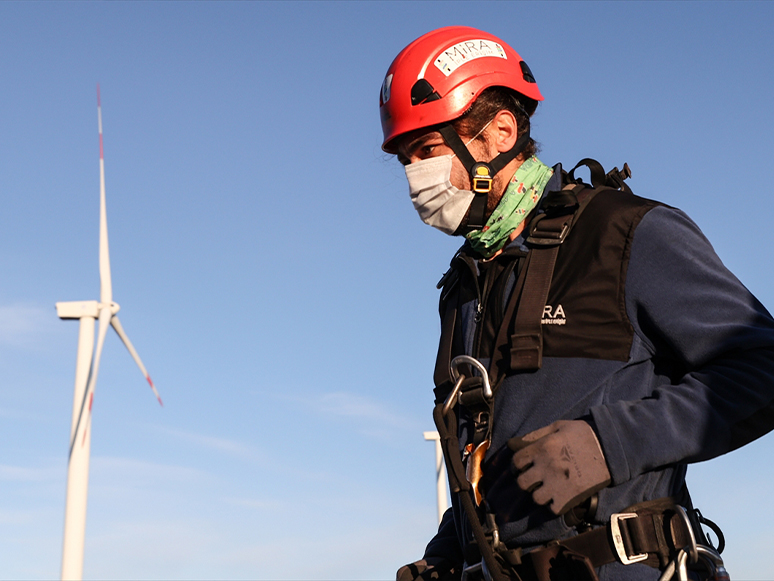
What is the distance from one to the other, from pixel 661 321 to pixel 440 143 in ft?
6.39

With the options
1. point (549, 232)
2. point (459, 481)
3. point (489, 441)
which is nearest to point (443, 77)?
point (549, 232)

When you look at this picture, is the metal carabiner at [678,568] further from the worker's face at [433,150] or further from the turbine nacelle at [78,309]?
the turbine nacelle at [78,309]

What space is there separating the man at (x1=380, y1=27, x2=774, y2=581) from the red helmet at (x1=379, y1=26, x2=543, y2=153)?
0.46 metres

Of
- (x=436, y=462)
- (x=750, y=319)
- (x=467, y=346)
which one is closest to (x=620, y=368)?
(x=750, y=319)

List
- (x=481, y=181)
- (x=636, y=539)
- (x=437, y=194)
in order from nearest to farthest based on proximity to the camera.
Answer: (x=636, y=539) < (x=481, y=181) < (x=437, y=194)

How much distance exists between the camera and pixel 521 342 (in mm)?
4391

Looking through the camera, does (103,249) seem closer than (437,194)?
No

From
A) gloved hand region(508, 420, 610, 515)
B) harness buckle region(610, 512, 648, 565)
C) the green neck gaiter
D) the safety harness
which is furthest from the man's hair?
harness buckle region(610, 512, 648, 565)

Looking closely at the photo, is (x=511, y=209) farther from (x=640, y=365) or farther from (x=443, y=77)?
(x=640, y=365)

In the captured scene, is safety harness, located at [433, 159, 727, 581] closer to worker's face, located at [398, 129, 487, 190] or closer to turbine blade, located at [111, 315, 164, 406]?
worker's face, located at [398, 129, 487, 190]

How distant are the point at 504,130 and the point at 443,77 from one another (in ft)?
1.66

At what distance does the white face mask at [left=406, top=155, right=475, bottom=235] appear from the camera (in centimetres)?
530

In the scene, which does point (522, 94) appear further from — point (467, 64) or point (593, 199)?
point (593, 199)

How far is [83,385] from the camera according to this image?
953 inches
